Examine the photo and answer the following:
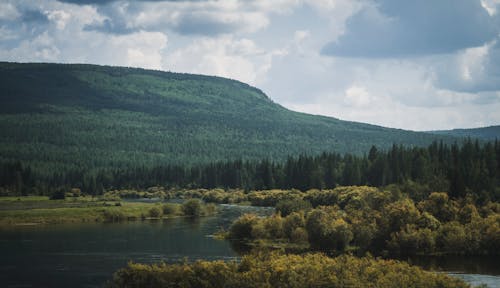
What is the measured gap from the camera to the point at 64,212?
14425 cm

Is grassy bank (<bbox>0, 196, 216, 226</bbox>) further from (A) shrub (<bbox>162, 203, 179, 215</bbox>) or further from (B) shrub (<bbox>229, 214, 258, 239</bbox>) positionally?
(B) shrub (<bbox>229, 214, 258, 239</bbox>)

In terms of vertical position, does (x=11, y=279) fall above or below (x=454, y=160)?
below

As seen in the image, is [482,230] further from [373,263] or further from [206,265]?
[206,265]

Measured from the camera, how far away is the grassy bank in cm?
13788

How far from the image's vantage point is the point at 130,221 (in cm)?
14350

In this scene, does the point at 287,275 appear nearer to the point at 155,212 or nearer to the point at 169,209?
the point at 155,212

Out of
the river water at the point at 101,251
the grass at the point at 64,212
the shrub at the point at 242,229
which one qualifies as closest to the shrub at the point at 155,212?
the grass at the point at 64,212

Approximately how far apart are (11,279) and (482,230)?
58609 millimetres

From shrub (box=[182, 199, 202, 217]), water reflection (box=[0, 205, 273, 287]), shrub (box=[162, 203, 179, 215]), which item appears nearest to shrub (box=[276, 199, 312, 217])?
water reflection (box=[0, 205, 273, 287])

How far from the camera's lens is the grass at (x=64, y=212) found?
5399 inches

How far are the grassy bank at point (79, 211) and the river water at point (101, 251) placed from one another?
6.89 metres

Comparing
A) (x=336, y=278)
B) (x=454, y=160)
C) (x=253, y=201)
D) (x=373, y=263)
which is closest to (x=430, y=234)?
(x=373, y=263)

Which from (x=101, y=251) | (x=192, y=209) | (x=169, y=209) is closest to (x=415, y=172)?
(x=192, y=209)

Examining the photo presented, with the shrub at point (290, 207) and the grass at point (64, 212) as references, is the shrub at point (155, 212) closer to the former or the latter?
the grass at point (64, 212)
